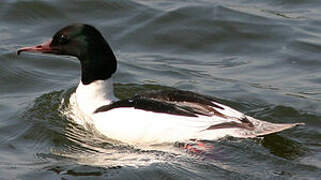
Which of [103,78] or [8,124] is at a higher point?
[103,78]

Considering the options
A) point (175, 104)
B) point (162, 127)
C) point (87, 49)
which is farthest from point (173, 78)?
point (162, 127)

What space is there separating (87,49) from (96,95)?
1.90 feet

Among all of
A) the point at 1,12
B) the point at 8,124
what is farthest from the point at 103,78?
the point at 1,12

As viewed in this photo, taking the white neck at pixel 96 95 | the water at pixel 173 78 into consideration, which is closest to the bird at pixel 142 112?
the white neck at pixel 96 95

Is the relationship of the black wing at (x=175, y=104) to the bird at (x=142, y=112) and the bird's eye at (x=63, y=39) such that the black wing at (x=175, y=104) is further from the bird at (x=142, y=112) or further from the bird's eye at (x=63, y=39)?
the bird's eye at (x=63, y=39)

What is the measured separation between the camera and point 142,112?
8.52 m

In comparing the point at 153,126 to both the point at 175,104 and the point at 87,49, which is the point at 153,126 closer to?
the point at 175,104

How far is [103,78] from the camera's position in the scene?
906 cm

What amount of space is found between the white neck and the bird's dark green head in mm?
66

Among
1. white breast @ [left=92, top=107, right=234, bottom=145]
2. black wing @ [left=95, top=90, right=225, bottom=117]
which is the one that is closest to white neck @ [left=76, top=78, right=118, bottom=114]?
black wing @ [left=95, top=90, right=225, bottom=117]

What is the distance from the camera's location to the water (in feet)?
26.3

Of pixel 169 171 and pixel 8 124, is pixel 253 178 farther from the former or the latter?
pixel 8 124

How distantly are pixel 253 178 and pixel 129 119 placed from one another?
1.69 meters

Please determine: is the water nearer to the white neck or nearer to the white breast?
the white breast
